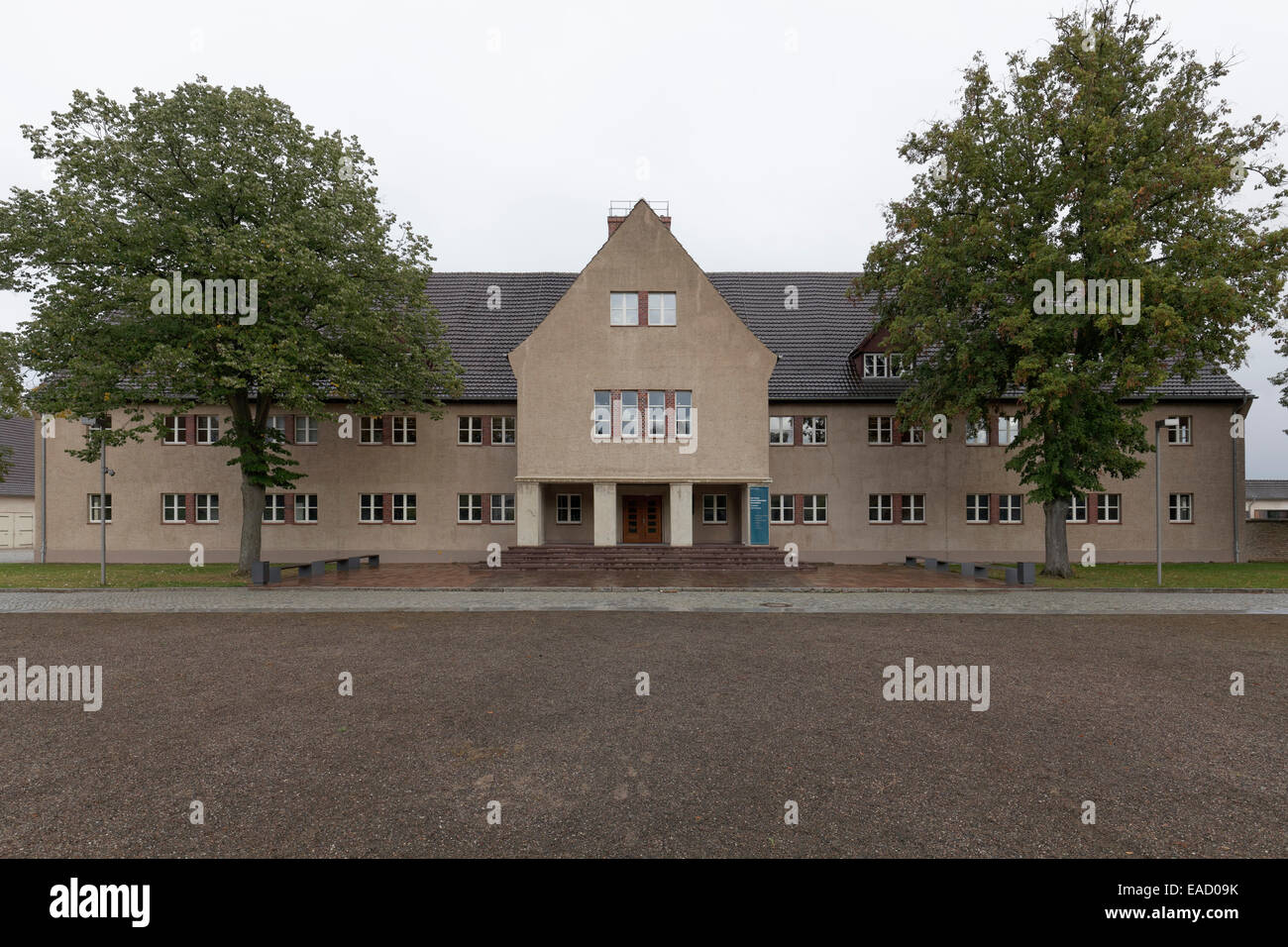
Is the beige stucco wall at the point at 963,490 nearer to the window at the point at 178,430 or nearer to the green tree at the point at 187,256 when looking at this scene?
the green tree at the point at 187,256

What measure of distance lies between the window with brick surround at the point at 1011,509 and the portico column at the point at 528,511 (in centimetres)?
1996

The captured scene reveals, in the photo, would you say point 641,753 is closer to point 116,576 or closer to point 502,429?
point 502,429

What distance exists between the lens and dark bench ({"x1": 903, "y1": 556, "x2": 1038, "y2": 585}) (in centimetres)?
1770

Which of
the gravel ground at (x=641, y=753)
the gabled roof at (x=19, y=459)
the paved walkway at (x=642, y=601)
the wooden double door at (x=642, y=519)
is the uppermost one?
the gabled roof at (x=19, y=459)

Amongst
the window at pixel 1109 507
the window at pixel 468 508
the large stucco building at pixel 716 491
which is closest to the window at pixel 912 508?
the large stucco building at pixel 716 491

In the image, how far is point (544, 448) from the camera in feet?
76.3

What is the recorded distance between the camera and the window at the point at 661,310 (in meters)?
23.7

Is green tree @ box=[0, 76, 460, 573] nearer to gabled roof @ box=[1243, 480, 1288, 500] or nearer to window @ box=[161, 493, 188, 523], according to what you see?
window @ box=[161, 493, 188, 523]

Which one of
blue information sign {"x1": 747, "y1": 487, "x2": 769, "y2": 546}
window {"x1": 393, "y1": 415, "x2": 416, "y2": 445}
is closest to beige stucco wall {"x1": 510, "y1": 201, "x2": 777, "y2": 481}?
blue information sign {"x1": 747, "y1": 487, "x2": 769, "y2": 546}

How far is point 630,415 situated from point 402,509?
1090cm

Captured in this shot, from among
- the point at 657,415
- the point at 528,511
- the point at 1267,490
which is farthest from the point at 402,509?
the point at 1267,490

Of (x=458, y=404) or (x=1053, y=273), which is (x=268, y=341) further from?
(x=1053, y=273)

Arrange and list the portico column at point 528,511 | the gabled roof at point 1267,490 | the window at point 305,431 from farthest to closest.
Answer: the gabled roof at point 1267,490
the window at point 305,431
the portico column at point 528,511

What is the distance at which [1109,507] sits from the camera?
25.2 meters
